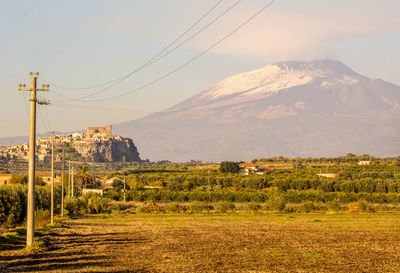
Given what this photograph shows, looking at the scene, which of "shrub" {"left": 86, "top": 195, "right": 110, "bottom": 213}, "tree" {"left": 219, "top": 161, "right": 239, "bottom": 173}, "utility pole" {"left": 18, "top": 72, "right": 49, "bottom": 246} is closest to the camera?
"utility pole" {"left": 18, "top": 72, "right": 49, "bottom": 246}

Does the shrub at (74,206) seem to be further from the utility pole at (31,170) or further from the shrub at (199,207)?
the utility pole at (31,170)

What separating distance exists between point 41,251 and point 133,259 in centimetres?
541

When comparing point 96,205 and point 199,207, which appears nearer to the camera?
point 199,207

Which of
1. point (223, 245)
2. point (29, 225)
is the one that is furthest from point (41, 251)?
point (223, 245)

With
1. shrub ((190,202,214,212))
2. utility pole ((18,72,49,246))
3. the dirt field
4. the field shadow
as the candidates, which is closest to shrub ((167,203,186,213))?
shrub ((190,202,214,212))

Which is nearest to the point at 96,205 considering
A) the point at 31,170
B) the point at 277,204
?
the point at 277,204

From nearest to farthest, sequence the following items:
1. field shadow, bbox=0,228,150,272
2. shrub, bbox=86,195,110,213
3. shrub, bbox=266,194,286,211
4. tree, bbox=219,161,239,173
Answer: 1. field shadow, bbox=0,228,150,272
2. shrub, bbox=266,194,286,211
3. shrub, bbox=86,195,110,213
4. tree, bbox=219,161,239,173

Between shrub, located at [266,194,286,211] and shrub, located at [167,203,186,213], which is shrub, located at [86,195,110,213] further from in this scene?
shrub, located at [266,194,286,211]

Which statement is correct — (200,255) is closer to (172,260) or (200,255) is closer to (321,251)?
(172,260)

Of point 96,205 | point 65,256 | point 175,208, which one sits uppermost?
point 65,256

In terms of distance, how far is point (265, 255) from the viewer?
28.7 metres

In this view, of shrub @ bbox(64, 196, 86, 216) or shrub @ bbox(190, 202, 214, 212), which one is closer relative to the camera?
shrub @ bbox(64, 196, 86, 216)

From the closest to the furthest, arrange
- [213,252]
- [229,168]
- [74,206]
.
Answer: [213,252] → [74,206] → [229,168]

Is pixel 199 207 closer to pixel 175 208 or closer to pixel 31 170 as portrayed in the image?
pixel 175 208
